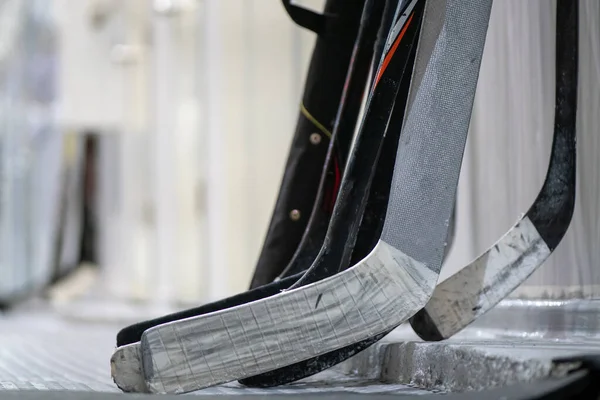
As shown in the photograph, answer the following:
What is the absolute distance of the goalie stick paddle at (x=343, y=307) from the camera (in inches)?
25.1

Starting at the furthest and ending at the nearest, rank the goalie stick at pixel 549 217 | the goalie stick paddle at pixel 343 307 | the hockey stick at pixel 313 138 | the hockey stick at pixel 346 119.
Answer: the hockey stick at pixel 313 138
the hockey stick at pixel 346 119
the goalie stick at pixel 549 217
the goalie stick paddle at pixel 343 307

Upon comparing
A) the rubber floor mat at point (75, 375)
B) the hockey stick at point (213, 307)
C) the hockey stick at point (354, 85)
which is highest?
the hockey stick at point (354, 85)

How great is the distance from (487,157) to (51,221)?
3.10 meters

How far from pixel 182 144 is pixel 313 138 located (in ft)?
6.40

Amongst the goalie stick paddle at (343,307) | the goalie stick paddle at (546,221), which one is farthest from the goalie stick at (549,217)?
the goalie stick paddle at (343,307)

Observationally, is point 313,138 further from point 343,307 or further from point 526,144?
point 343,307

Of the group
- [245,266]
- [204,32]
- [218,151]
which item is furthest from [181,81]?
[245,266]

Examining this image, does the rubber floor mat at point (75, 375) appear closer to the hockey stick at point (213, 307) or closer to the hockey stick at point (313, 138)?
the hockey stick at point (213, 307)

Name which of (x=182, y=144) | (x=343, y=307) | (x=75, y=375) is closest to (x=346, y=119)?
(x=343, y=307)

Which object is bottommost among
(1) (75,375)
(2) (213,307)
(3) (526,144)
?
(1) (75,375)

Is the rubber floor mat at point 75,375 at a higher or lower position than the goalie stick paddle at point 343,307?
lower

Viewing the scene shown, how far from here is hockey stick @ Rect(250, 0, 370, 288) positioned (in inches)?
38.0

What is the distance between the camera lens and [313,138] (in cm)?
97

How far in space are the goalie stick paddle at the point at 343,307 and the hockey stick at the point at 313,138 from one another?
32cm
